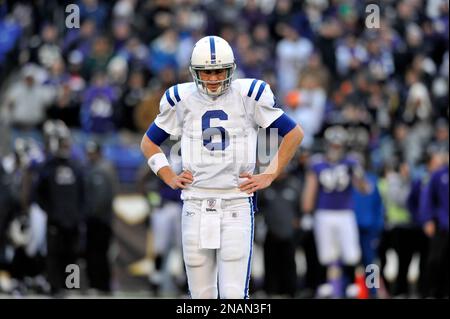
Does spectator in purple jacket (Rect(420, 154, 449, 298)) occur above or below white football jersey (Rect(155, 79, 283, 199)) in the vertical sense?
below

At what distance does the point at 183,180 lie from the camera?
7.78 m

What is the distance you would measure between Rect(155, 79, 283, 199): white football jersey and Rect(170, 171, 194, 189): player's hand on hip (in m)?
0.03

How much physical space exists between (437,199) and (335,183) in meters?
1.15


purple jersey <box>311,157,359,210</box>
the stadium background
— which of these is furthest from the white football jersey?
the stadium background

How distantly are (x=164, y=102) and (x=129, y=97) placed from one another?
8.87 m

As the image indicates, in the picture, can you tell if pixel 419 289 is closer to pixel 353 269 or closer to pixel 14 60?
pixel 353 269

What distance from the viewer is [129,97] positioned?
16688mm

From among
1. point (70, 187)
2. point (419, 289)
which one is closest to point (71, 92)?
point (70, 187)

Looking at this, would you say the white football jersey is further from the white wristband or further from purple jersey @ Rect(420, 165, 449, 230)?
purple jersey @ Rect(420, 165, 449, 230)

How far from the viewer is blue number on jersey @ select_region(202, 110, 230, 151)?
7.73 m

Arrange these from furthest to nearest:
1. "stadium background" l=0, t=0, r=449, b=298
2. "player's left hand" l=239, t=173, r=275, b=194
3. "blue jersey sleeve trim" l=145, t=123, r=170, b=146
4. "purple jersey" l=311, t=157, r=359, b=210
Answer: "stadium background" l=0, t=0, r=449, b=298 → "purple jersey" l=311, t=157, r=359, b=210 → "blue jersey sleeve trim" l=145, t=123, r=170, b=146 → "player's left hand" l=239, t=173, r=275, b=194

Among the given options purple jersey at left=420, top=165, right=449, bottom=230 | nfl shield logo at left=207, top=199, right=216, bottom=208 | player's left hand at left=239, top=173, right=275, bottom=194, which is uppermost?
player's left hand at left=239, top=173, right=275, bottom=194

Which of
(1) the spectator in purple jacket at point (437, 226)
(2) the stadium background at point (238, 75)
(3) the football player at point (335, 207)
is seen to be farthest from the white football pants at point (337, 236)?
(1) the spectator in purple jacket at point (437, 226)

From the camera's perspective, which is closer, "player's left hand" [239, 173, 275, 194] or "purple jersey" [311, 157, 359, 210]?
"player's left hand" [239, 173, 275, 194]
